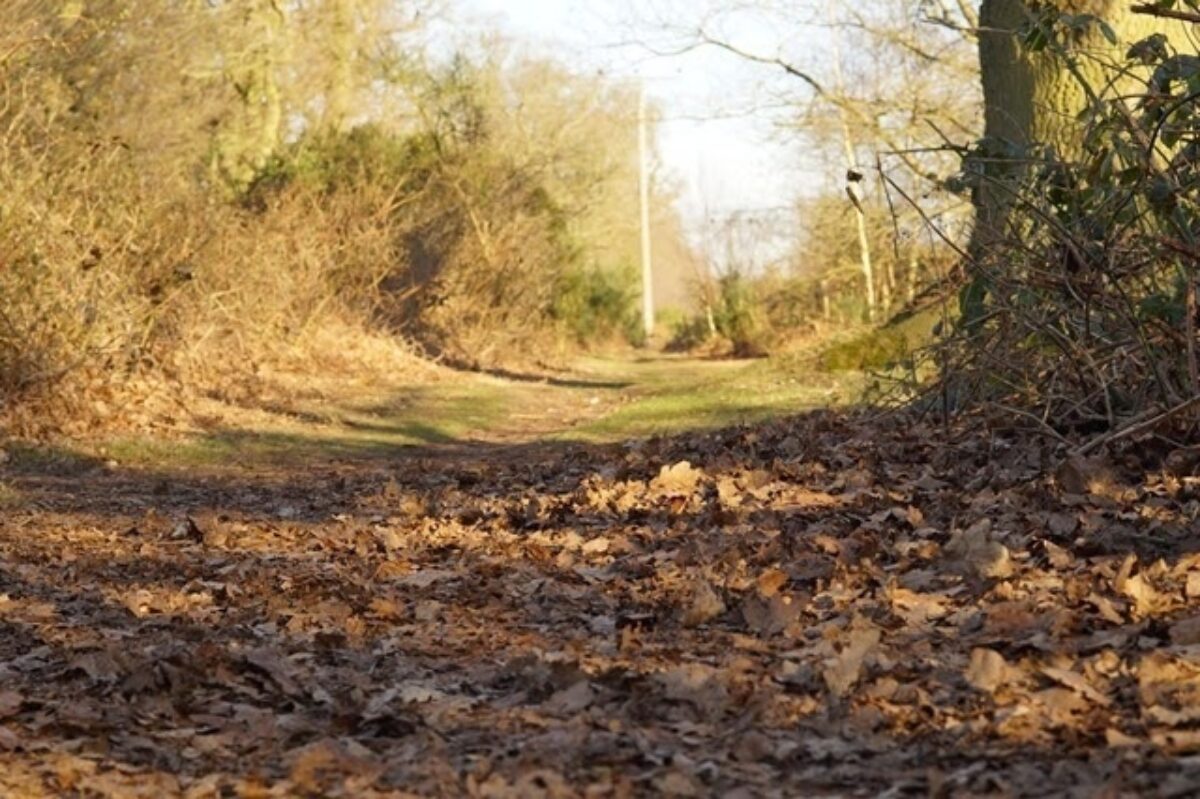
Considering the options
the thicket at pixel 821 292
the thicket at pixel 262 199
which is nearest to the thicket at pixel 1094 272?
the thicket at pixel 262 199

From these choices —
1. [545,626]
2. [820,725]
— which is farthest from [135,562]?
[820,725]

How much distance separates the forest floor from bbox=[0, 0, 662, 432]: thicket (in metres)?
5.43

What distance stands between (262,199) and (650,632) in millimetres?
20369

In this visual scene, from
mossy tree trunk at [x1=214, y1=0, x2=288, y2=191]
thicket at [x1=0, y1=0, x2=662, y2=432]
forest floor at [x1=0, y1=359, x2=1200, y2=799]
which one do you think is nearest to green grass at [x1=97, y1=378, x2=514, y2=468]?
thicket at [x1=0, y1=0, x2=662, y2=432]

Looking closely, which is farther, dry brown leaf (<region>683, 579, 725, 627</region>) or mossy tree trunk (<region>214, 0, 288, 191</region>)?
mossy tree trunk (<region>214, 0, 288, 191</region>)

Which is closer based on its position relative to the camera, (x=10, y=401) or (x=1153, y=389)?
(x=1153, y=389)

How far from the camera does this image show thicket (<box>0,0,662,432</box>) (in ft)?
47.3

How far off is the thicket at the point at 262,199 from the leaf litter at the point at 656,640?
6630 mm

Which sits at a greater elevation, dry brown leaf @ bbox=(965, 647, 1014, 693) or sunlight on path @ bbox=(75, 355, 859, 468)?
sunlight on path @ bbox=(75, 355, 859, 468)

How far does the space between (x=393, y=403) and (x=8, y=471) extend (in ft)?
25.6

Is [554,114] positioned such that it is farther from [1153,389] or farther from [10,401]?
[1153,389]

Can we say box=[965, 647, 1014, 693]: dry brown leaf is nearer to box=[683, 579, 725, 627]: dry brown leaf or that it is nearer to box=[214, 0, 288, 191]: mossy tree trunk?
box=[683, 579, 725, 627]: dry brown leaf

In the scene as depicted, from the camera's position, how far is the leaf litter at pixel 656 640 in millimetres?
3762

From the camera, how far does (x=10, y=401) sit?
13.5 metres
